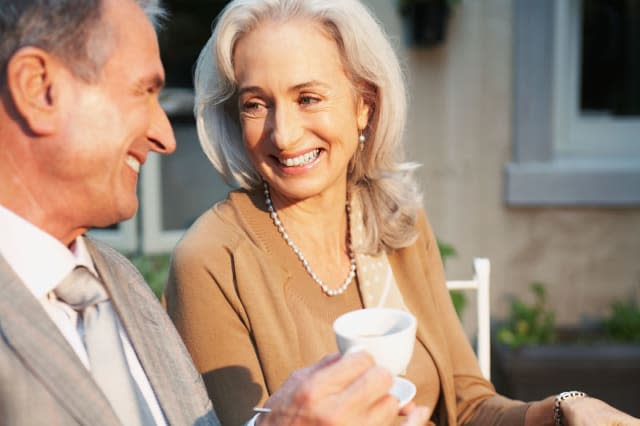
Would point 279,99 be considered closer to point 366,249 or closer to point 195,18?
point 366,249

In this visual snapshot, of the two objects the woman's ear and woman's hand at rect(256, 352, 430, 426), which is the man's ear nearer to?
woman's hand at rect(256, 352, 430, 426)

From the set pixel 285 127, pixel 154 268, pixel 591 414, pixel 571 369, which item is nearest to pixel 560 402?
pixel 591 414

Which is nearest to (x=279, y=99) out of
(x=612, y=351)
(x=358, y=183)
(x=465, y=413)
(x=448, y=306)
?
(x=358, y=183)

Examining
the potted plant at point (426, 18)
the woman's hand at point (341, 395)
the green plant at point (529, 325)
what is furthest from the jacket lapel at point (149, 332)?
the green plant at point (529, 325)

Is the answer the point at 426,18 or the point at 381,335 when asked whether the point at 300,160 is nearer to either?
the point at 381,335

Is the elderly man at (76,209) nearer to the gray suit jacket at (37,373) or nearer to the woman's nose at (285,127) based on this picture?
the gray suit jacket at (37,373)

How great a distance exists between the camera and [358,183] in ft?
8.18

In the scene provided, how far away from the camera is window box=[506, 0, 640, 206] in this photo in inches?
164

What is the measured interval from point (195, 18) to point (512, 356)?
231 cm

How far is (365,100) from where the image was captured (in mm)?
2340

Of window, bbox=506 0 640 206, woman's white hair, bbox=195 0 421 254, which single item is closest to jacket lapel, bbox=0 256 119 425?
woman's white hair, bbox=195 0 421 254

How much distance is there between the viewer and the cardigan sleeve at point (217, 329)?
199cm

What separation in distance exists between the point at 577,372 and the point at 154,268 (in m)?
2.14

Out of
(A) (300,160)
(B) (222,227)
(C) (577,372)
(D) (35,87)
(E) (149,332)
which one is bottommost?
(C) (577,372)
